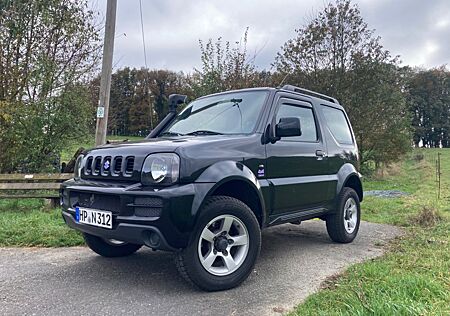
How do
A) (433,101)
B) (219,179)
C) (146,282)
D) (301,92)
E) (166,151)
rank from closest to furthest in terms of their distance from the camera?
(166,151)
(219,179)
(146,282)
(301,92)
(433,101)

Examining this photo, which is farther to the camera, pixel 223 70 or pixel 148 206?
pixel 223 70

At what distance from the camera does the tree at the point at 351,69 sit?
52.2 feet

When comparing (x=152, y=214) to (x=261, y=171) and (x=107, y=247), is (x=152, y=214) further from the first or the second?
(x=107, y=247)

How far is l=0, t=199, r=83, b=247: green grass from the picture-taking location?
5.09 meters

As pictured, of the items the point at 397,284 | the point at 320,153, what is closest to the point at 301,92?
the point at 320,153

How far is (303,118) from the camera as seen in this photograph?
4.79 m

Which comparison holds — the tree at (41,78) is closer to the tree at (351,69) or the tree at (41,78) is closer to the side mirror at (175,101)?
the side mirror at (175,101)

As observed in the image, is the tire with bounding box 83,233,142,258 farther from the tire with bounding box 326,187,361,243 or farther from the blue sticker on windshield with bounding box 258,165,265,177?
the tire with bounding box 326,187,361,243

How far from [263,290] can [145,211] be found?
1.24 meters

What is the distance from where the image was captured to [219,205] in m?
3.26

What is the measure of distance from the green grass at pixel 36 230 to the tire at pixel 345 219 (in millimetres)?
3285

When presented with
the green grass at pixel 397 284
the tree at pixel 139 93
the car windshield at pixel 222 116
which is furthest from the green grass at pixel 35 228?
the tree at pixel 139 93

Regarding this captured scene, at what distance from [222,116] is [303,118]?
3.64 ft

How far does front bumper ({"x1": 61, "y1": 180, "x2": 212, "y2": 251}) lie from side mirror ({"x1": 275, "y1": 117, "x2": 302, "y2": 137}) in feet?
4.00
